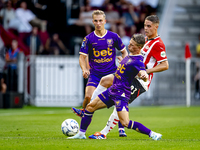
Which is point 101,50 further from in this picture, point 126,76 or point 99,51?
point 126,76

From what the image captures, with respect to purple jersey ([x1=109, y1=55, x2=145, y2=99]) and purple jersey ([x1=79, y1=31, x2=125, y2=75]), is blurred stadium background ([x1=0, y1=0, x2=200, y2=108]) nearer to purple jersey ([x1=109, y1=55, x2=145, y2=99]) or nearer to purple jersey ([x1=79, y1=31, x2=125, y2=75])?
purple jersey ([x1=79, y1=31, x2=125, y2=75])

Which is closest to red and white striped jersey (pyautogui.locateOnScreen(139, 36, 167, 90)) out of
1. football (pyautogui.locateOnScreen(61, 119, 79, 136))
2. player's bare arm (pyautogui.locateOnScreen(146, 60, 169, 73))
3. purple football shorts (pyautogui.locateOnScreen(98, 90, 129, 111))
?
player's bare arm (pyautogui.locateOnScreen(146, 60, 169, 73))

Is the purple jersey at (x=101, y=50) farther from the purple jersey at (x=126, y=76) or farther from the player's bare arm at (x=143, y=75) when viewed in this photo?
the player's bare arm at (x=143, y=75)

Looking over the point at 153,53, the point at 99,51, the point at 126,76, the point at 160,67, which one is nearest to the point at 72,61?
the point at 99,51

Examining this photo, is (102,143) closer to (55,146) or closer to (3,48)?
(55,146)

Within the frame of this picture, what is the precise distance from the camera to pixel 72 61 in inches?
703

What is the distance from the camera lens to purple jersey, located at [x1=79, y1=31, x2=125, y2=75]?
25.5 feet

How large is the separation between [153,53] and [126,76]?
3.45 ft

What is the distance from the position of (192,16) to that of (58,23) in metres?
7.72

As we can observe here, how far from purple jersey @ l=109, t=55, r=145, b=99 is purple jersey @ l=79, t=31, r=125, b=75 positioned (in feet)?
5.36

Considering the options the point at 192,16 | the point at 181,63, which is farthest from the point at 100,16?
the point at 192,16

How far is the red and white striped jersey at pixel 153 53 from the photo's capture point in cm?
690

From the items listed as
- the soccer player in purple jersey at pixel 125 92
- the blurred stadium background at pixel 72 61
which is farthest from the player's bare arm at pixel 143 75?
the blurred stadium background at pixel 72 61

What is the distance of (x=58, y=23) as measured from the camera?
824 inches
